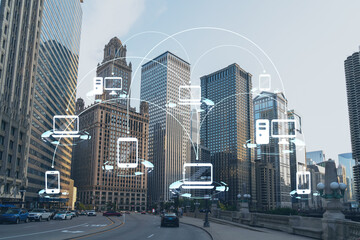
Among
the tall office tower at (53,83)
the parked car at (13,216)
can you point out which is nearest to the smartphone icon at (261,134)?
the parked car at (13,216)

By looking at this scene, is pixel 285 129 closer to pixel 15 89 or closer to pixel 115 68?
pixel 115 68

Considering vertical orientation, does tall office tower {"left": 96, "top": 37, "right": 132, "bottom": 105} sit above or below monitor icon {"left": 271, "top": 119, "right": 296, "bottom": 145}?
above

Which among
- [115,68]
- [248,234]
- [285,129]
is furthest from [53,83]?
[248,234]

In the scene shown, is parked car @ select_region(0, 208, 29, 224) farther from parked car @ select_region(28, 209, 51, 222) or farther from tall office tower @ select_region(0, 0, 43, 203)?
tall office tower @ select_region(0, 0, 43, 203)

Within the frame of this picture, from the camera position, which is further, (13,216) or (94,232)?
(13,216)

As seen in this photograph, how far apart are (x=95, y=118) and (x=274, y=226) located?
16258 centimetres

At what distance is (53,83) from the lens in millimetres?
117188

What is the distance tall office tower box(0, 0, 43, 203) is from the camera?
6931cm

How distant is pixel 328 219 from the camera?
795 inches

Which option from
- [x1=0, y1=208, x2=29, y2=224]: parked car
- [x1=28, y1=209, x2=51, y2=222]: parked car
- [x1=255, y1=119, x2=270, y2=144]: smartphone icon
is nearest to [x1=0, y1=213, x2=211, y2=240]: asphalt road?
[x1=0, y1=208, x2=29, y2=224]: parked car

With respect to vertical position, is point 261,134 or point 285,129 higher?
point 285,129

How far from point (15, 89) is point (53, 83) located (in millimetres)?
41578

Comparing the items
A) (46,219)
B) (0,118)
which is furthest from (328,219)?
(0,118)

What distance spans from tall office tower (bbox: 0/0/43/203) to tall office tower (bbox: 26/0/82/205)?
12582mm
